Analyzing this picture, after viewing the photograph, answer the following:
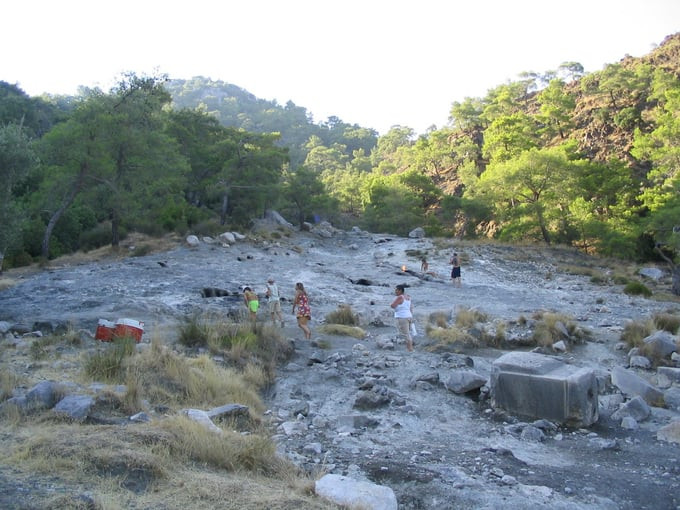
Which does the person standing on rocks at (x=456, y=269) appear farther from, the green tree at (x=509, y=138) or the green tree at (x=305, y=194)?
A: the green tree at (x=509, y=138)

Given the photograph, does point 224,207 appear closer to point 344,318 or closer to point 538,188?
point 538,188

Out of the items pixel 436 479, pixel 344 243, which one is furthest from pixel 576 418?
pixel 344 243

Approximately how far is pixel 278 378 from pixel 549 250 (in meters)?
30.6

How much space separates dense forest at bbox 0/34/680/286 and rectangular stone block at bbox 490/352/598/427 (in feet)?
36.5

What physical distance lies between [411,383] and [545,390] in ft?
7.80

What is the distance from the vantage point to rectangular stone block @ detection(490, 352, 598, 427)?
761cm

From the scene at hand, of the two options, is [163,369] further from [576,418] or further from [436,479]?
[576,418]

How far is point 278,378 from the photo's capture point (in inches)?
385

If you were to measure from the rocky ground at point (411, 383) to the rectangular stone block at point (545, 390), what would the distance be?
21cm

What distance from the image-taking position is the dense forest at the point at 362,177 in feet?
86.9

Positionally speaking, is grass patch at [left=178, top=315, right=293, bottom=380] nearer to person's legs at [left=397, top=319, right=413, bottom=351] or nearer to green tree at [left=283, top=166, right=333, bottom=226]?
person's legs at [left=397, top=319, right=413, bottom=351]

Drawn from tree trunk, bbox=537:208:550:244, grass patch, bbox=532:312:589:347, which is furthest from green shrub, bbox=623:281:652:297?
tree trunk, bbox=537:208:550:244

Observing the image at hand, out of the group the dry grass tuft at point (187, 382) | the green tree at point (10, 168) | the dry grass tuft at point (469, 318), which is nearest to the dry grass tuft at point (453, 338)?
the dry grass tuft at point (469, 318)

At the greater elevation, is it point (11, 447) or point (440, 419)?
point (11, 447)
